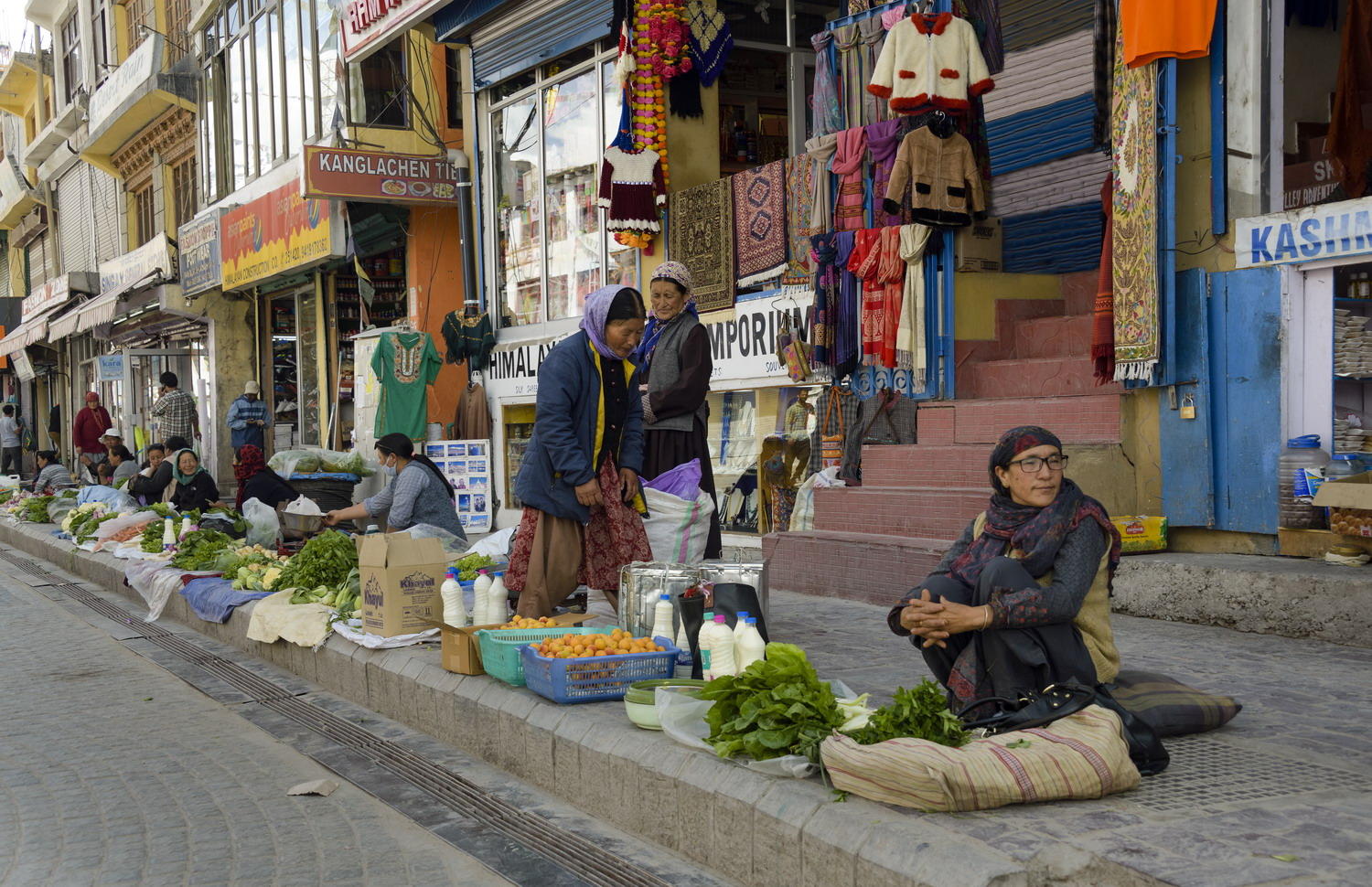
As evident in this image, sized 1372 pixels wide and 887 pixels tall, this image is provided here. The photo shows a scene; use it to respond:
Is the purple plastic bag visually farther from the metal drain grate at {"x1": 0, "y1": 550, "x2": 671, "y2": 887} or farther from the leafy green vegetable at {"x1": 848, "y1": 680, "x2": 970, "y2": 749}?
the leafy green vegetable at {"x1": 848, "y1": 680, "x2": 970, "y2": 749}

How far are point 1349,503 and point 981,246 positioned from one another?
3516 mm

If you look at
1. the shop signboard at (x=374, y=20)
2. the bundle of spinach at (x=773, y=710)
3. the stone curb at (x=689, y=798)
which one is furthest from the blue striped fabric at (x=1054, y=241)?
the shop signboard at (x=374, y=20)

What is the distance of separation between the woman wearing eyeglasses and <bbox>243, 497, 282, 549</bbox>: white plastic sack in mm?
8393

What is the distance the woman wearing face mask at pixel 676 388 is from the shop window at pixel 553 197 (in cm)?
551

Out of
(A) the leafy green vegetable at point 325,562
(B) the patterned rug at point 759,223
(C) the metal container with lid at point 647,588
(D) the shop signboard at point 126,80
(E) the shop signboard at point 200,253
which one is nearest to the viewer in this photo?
(C) the metal container with lid at point 647,588

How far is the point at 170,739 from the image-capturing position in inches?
227

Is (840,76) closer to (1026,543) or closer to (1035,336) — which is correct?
(1035,336)

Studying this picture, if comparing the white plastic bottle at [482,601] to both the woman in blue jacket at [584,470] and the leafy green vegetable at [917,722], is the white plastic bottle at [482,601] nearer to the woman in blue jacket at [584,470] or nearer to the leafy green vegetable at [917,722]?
the woman in blue jacket at [584,470]

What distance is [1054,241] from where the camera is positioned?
952 cm

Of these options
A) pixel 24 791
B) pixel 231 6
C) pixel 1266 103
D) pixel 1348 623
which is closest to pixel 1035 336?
pixel 1266 103

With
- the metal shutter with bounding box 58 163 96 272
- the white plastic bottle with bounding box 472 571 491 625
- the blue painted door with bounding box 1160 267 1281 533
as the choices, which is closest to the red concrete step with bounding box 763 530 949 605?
the blue painted door with bounding box 1160 267 1281 533

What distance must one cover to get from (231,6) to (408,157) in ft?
29.2

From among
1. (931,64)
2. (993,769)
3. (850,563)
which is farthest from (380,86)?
(993,769)

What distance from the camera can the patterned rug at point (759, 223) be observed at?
1051cm
